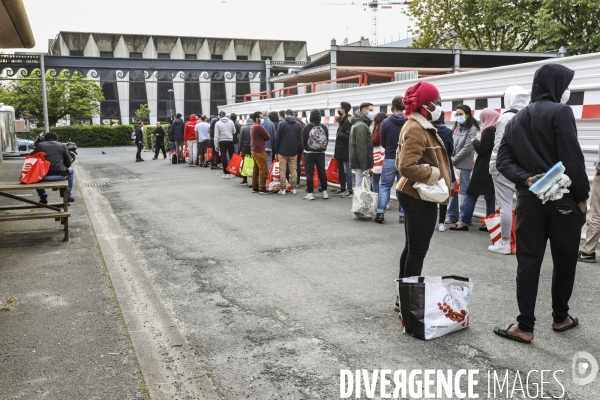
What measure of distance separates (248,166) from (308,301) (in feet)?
27.6

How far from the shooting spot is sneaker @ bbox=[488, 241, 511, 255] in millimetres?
7277

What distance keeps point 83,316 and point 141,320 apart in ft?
1.71

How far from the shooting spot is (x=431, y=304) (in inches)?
175

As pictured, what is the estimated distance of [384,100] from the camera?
12180 mm

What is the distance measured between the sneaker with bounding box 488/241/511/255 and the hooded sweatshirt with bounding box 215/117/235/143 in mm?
10233

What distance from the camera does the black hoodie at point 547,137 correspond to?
4.22 metres

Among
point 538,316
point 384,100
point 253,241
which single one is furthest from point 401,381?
point 384,100

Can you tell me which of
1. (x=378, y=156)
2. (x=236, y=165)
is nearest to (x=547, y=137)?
(x=378, y=156)

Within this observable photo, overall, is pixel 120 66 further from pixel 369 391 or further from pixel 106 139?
pixel 369 391

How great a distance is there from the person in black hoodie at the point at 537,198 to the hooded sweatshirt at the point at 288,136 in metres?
7.94

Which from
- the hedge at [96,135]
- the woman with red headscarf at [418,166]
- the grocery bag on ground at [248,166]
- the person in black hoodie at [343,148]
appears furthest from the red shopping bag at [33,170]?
the hedge at [96,135]

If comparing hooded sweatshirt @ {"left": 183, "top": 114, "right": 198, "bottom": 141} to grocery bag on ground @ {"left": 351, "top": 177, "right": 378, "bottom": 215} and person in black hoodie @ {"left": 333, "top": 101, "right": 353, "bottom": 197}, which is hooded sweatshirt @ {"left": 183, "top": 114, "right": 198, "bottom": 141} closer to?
person in black hoodie @ {"left": 333, "top": 101, "right": 353, "bottom": 197}

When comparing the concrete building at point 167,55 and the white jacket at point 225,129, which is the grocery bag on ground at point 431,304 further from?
the concrete building at point 167,55

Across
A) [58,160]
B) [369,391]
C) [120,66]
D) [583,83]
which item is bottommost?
[369,391]
